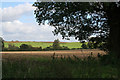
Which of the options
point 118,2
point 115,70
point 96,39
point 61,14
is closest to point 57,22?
point 61,14

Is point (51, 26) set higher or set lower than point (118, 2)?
lower

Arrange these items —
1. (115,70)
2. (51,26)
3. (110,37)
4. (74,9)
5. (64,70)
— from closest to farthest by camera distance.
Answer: (64,70) → (115,70) → (74,9) → (110,37) → (51,26)

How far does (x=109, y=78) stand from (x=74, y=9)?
586 cm

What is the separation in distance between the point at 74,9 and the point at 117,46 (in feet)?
12.6

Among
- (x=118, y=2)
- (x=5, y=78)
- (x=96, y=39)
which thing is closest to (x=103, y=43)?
(x=96, y=39)

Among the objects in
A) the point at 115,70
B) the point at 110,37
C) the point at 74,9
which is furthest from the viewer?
the point at 110,37

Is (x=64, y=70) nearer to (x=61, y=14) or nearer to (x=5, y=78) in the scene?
(x=5, y=78)

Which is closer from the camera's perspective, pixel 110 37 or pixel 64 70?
pixel 64 70

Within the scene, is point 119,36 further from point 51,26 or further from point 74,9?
point 51,26

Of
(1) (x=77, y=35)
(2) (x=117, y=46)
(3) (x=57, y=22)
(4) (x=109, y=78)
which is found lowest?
(4) (x=109, y=78)

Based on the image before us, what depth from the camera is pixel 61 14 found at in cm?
1172

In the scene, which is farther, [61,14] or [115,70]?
[61,14]

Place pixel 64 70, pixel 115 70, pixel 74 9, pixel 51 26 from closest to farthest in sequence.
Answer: pixel 64 70 < pixel 115 70 < pixel 74 9 < pixel 51 26

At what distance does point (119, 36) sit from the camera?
11742 mm
